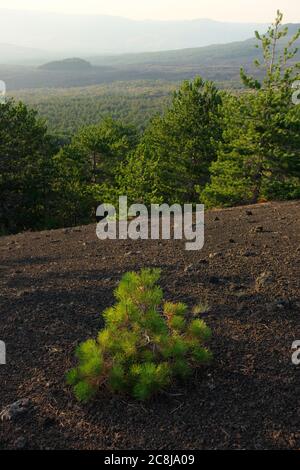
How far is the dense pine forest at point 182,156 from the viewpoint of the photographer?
1911cm

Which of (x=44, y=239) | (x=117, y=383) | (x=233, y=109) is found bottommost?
(x=44, y=239)

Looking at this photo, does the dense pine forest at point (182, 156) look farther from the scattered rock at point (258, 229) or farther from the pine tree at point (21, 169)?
the scattered rock at point (258, 229)

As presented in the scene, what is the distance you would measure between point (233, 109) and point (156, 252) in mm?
12233

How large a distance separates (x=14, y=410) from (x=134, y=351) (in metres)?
1.40

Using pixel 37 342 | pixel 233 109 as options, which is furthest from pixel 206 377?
pixel 233 109

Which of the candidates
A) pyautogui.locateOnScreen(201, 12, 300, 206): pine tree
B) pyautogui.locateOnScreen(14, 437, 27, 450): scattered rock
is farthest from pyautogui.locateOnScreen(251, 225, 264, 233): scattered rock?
pyautogui.locateOnScreen(201, 12, 300, 206): pine tree

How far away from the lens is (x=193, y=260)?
888 centimetres

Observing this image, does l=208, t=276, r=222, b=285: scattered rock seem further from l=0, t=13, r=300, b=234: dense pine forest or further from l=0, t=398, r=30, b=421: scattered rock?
l=0, t=13, r=300, b=234: dense pine forest

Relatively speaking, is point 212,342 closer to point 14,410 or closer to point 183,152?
point 14,410

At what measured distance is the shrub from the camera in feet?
15.0

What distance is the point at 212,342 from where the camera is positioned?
582 centimetres

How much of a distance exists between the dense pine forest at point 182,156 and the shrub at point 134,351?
1542 centimetres

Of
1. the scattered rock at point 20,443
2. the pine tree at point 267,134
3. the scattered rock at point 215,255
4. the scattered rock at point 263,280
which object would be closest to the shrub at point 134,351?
the scattered rock at point 20,443
